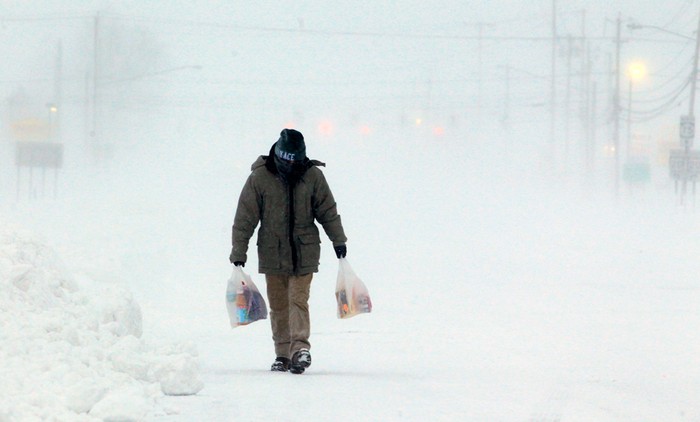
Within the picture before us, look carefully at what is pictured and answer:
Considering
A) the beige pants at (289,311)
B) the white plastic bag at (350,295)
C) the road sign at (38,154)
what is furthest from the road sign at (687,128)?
the beige pants at (289,311)

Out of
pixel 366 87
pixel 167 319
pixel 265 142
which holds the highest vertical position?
pixel 366 87

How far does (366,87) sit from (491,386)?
7324 inches

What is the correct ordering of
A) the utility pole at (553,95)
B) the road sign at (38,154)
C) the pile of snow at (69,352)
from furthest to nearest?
the utility pole at (553,95) → the road sign at (38,154) → the pile of snow at (69,352)

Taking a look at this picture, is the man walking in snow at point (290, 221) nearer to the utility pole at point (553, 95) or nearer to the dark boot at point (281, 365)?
the dark boot at point (281, 365)

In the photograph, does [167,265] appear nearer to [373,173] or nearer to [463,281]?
[463,281]

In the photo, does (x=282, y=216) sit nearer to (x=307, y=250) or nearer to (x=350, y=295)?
(x=307, y=250)

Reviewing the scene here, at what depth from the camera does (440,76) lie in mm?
180500

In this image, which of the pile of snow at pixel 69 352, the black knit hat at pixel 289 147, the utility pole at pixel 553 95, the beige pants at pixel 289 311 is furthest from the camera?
the utility pole at pixel 553 95

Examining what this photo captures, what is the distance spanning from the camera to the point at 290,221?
8031 mm

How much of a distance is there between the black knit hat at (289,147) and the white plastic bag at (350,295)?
0.89m

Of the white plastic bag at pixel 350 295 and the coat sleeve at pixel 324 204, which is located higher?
the coat sleeve at pixel 324 204

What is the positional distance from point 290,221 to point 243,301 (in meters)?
0.65

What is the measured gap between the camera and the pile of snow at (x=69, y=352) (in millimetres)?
5582

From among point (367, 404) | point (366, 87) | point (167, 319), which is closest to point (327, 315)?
point (167, 319)
